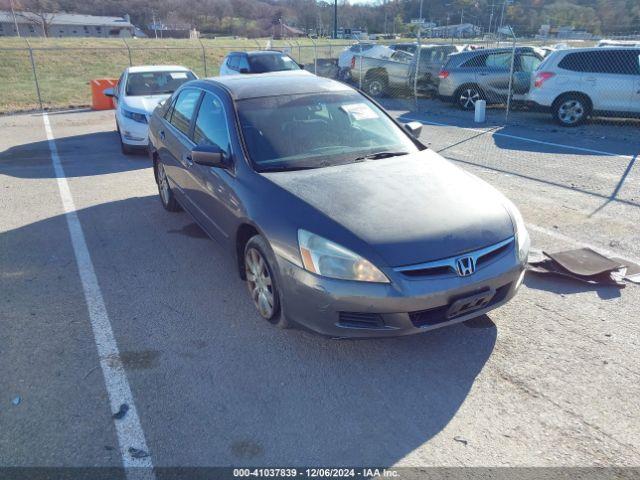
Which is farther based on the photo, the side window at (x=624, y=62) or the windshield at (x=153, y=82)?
the side window at (x=624, y=62)

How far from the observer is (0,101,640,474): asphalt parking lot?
2.63 metres

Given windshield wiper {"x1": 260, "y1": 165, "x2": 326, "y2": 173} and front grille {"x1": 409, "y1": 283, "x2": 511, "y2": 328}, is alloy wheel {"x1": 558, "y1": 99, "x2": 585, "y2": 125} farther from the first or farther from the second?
front grille {"x1": 409, "y1": 283, "x2": 511, "y2": 328}

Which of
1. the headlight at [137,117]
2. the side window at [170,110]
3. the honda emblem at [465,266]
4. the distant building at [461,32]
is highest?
the distant building at [461,32]

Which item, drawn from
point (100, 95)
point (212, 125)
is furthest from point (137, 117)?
point (100, 95)

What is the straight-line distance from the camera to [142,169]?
8500 mm

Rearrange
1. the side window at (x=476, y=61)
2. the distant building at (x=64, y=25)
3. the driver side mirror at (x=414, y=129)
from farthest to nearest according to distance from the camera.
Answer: the distant building at (x=64, y=25) < the side window at (x=476, y=61) < the driver side mirror at (x=414, y=129)

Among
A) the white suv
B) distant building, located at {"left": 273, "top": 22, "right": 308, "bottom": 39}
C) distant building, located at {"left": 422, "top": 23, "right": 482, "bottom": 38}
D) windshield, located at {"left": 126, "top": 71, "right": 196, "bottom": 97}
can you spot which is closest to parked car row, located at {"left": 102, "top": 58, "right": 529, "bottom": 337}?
windshield, located at {"left": 126, "top": 71, "right": 196, "bottom": 97}

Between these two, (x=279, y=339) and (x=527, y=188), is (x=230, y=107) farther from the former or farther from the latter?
(x=527, y=188)

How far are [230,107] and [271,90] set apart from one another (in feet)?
1.58

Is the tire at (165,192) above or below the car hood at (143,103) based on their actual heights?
below

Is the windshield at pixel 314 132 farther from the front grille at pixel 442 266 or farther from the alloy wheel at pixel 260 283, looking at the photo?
the front grille at pixel 442 266

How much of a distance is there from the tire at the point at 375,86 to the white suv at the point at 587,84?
22.0ft

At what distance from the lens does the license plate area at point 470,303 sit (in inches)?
120

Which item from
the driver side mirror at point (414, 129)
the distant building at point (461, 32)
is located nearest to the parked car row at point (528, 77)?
the driver side mirror at point (414, 129)
